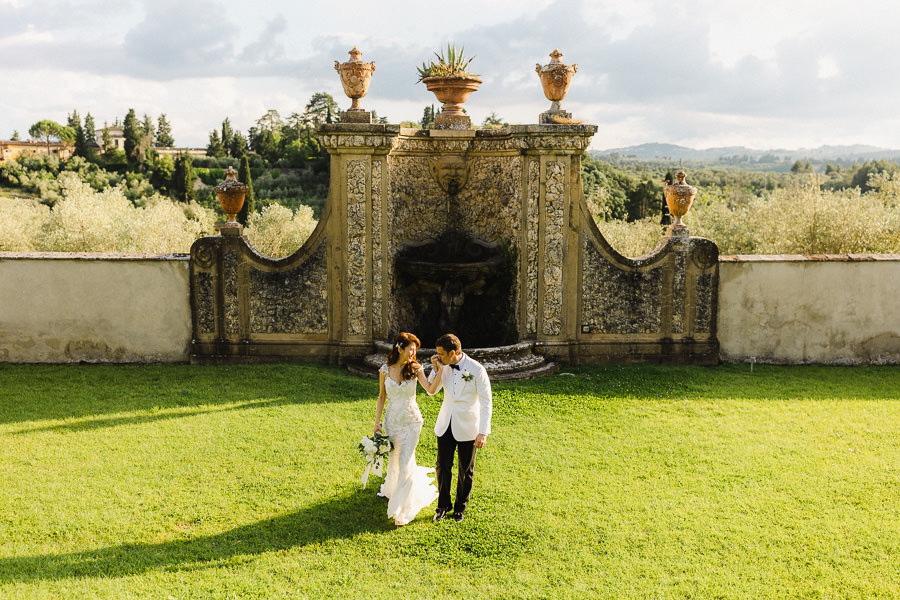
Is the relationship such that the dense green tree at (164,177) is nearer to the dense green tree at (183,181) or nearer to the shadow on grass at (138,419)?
the dense green tree at (183,181)

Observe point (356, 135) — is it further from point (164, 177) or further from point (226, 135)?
point (226, 135)

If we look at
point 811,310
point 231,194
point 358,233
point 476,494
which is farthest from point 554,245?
point 476,494

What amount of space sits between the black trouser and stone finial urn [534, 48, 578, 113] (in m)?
6.68

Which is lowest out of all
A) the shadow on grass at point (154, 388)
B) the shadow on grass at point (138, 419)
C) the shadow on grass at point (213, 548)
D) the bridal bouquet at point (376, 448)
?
the shadow on grass at point (213, 548)

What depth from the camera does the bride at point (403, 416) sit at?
250 inches

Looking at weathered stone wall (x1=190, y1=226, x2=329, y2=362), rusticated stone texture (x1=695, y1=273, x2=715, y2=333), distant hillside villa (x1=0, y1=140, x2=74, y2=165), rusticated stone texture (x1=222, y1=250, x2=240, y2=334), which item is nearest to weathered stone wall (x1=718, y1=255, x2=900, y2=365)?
rusticated stone texture (x1=695, y1=273, x2=715, y2=333)

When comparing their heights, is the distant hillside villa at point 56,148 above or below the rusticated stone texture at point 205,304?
above

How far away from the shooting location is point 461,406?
20.7 feet

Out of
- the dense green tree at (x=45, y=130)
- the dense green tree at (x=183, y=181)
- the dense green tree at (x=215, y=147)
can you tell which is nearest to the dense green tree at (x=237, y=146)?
the dense green tree at (x=215, y=147)

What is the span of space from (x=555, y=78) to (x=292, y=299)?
542cm

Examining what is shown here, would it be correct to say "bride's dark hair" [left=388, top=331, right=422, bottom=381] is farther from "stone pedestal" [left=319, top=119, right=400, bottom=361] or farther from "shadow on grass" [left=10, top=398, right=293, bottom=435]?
"stone pedestal" [left=319, top=119, right=400, bottom=361]

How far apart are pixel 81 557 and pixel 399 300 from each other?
7.20 meters

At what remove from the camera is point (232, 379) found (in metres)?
10.9

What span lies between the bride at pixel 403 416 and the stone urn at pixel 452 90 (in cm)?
715
